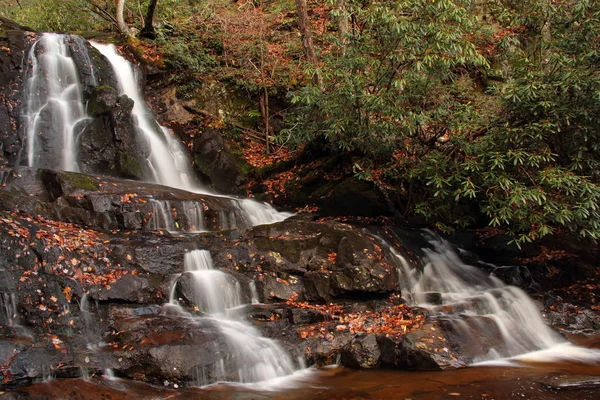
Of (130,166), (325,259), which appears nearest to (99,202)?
(130,166)

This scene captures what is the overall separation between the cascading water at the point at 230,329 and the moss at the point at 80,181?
2871 mm

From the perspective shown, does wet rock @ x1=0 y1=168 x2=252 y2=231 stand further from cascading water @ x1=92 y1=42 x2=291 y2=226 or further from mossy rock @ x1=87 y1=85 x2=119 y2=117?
mossy rock @ x1=87 y1=85 x2=119 y2=117

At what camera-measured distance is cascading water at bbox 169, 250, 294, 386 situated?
5719mm

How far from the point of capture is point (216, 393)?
17.0 feet

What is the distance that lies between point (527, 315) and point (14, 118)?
491 inches

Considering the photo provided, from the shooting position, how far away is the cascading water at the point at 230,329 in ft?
18.8

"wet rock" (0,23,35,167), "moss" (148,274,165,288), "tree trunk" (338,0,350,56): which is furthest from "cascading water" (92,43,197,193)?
"tree trunk" (338,0,350,56)

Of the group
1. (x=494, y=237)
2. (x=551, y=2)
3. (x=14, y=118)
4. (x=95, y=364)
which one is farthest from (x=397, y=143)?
(x=14, y=118)

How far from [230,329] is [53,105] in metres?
8.94

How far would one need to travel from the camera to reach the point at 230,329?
6.32 meters

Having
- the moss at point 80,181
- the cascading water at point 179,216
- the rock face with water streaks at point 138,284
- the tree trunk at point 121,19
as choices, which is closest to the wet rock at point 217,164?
the rock face with water streaks at point 138,284

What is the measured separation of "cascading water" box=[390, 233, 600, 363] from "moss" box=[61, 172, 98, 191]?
6448 mm

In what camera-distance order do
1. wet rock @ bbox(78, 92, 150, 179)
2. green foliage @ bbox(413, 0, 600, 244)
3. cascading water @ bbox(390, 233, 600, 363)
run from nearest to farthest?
cascading water @ bbox(390, 233, 600, 363) → green foliage @ bbox(413, 0, 600, 244) → wet rock @ bbox(78, 92, 150, 179)

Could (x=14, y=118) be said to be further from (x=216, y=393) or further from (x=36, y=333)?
(x=216, y=393)
